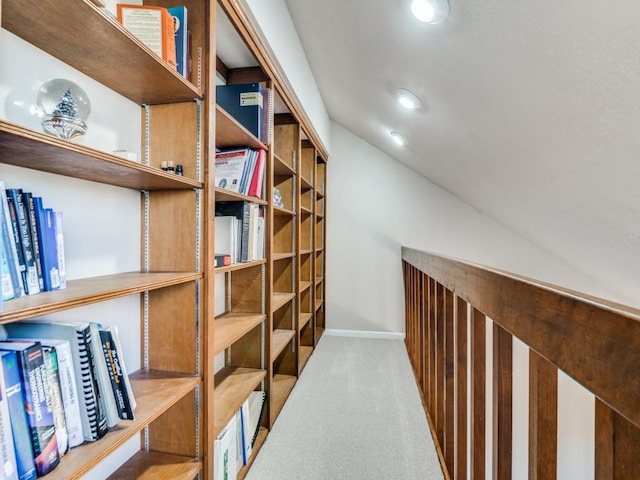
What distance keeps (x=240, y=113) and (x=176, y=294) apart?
3.35ft

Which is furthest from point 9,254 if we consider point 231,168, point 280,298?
point 280,298

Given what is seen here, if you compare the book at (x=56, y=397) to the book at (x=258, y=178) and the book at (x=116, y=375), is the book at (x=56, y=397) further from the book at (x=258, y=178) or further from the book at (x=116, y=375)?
the book at (x=258, y=178)

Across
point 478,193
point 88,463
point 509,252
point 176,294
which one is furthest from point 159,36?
point 509,252

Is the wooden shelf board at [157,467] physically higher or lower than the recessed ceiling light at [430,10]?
lower

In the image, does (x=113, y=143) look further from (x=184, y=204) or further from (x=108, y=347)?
(x=108, y=347)

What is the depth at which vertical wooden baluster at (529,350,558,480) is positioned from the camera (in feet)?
1.97

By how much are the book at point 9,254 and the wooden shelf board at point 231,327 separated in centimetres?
65

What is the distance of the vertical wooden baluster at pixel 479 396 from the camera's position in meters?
0.98

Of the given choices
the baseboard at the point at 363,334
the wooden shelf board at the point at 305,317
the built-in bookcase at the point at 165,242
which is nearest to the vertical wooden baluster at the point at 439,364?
the built-in bookcase at the point at 165,242

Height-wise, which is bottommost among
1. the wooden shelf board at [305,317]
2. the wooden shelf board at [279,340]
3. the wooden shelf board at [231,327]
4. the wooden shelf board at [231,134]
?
the wooden shelf board at [305,317]

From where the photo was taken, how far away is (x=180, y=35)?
109 cm

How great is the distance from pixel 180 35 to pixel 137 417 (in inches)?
47.1

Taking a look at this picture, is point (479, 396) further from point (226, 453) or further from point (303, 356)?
point (303, 356)

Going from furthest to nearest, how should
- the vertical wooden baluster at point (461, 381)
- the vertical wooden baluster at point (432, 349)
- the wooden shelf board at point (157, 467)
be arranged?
the vertical wooden baluster at point (432, 349)
the vertical wooden baluster at point (461, 381)
the wooden shelf board at point (157, 467)
